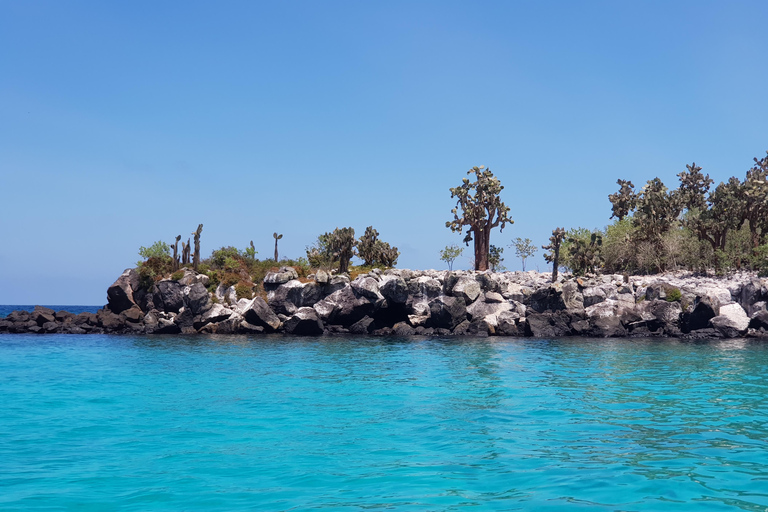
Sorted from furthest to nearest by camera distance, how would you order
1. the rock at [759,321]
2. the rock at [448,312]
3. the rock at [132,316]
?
the rock at [132,316] → the rock at [448,312] → the rock at [759,321]

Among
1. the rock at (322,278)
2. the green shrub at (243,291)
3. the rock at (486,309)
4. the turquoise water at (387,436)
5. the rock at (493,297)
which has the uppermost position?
the rock at (322,278)

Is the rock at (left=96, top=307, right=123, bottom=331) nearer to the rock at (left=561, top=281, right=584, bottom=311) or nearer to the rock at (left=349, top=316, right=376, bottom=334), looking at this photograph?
the rock at (left=349, top=316, right=376, bottom=334)

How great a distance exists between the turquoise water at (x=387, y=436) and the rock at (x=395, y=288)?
23.5 meters

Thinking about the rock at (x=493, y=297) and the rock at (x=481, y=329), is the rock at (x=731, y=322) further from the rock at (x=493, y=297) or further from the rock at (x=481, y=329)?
the rock at (x=481, y=329)

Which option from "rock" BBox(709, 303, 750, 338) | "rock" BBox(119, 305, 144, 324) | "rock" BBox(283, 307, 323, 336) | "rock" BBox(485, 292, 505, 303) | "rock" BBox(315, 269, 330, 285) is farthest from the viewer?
"rock" BBox(119, 305, 144, 324)

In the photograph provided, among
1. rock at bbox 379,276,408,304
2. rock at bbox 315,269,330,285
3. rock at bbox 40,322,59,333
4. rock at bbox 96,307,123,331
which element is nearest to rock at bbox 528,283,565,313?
rock at bbox 379,276,408,304

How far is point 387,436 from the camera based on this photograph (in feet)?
42.6

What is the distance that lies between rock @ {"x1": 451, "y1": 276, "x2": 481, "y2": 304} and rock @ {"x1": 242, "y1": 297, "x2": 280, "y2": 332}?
15740 mm

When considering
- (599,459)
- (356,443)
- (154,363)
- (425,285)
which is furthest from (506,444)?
(425,285)

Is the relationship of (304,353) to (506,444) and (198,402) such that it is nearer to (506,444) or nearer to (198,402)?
(198,402)

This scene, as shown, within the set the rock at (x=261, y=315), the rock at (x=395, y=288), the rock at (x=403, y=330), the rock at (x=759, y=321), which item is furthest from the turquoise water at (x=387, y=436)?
the rock at (x=395, y=288)

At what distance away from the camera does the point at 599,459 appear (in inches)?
414

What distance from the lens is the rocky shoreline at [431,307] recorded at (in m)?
46.0

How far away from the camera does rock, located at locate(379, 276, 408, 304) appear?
50.8m
